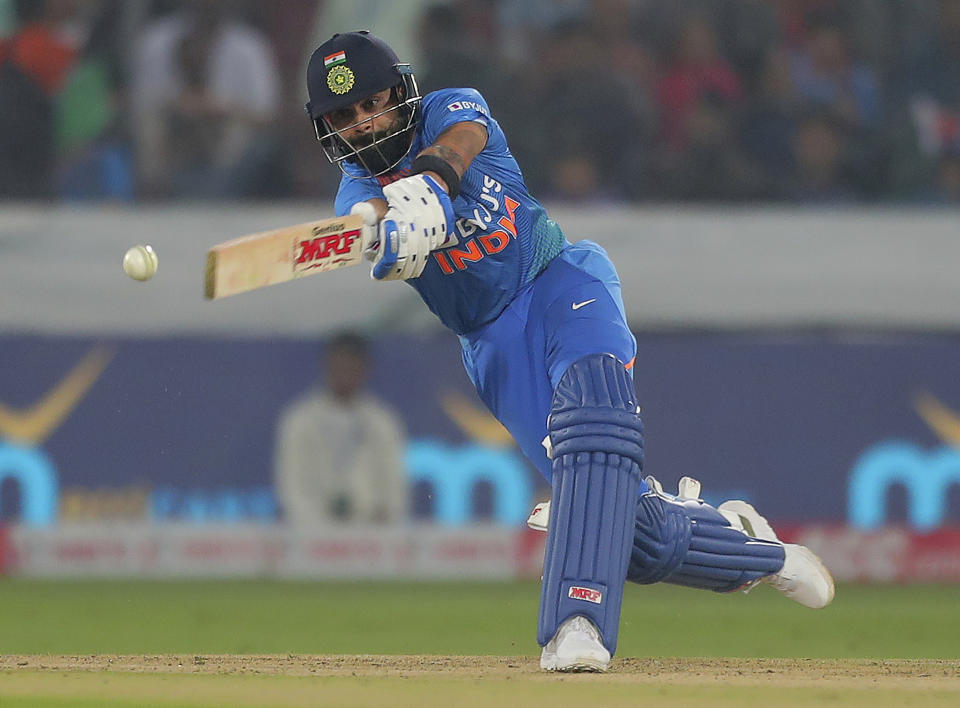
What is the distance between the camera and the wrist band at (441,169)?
4215 mm

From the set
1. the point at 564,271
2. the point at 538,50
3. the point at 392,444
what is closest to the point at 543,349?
the point at 564,271

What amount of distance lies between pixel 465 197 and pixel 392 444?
4658mm

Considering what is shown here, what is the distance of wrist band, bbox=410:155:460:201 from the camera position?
4.21m

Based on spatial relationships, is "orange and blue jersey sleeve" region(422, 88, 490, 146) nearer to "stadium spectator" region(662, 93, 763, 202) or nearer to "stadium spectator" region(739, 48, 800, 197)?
"stadium spectator" region(662, 93, 763, 202)

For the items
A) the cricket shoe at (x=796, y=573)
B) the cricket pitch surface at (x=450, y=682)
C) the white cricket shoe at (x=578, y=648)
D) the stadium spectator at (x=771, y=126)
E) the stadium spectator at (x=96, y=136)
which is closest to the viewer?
the cricket pitch surface at (x=450, y=682)

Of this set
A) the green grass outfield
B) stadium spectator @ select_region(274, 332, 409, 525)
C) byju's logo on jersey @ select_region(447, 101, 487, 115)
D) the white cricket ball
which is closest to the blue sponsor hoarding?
stadium spectator @ select_region(274, 332, 409, 525)

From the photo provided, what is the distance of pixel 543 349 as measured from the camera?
4.64m

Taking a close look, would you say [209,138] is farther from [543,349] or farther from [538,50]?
[543,349]

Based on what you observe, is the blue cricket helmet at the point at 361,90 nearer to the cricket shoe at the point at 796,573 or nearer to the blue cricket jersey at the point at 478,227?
the blue cricket jersey at the point at 478,227

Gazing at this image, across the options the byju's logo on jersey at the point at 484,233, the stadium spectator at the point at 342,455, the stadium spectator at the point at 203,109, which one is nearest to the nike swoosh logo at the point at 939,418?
the stadium spectator at the point at 342,455

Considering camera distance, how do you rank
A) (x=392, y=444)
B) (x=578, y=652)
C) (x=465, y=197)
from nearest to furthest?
(x=578, y=652) → (x=465, y=197) → (x=392, y=444)

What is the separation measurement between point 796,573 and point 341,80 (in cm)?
186

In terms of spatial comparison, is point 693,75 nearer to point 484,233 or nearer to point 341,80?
point 484,233

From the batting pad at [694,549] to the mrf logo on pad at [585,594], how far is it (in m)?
0.42
